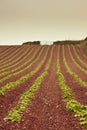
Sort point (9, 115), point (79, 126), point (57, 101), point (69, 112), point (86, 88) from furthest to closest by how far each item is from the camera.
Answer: point (86, 88), point (57, 101), point (69, 112), point (9, 115), point (79, 126)

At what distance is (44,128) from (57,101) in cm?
613

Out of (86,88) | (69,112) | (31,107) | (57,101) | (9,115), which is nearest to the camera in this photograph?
(9,115)

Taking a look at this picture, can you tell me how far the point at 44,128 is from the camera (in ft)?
42.8

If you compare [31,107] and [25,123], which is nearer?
[25,123]

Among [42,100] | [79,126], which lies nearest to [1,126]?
[79,126]

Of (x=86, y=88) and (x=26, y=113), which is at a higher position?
(x=86, y=88)

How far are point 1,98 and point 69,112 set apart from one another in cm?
563

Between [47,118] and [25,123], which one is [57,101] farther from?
[25,123]

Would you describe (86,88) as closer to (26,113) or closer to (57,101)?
(57,101)

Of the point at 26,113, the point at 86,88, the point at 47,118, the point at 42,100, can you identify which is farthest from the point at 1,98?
the point at 86,88

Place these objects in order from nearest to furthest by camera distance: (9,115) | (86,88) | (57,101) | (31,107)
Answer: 1. (9,115)
2. (31,107)
3. (57,101)
4. (86,88)

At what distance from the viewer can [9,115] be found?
14547mm

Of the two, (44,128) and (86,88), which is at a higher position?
(86,88)

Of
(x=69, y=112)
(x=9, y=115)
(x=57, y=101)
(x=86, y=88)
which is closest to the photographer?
(x=9, y=115)
